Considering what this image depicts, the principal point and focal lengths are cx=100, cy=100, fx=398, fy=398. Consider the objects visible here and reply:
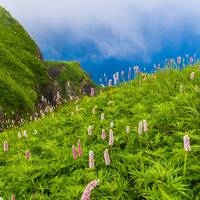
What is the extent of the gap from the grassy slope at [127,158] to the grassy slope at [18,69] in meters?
14.8

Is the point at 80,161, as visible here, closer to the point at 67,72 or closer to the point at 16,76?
the point at 16,76

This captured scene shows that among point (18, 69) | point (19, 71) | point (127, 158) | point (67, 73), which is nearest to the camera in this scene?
point (127, 158)

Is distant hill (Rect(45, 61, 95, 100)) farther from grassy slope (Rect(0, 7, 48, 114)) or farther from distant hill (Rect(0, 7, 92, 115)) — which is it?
grassy slope (Rect(0, 7, 48, 114))

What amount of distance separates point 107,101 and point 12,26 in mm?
35598

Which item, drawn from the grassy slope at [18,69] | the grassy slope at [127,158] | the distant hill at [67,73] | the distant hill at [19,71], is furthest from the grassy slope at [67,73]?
the grassy slope at [127,158]

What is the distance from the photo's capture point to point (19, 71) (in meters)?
31.6

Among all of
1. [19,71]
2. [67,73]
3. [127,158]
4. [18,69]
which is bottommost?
[127,158]

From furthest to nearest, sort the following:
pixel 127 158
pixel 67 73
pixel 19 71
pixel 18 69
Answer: pixel 67 73 < pixel 18 69 < pixel 19 71 < pixel 127 158

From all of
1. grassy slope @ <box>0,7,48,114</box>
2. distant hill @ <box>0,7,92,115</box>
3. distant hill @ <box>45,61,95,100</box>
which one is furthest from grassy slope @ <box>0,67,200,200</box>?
distant hill @ <box>45,61,95,100</box>

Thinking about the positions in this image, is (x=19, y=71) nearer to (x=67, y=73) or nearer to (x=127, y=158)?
(x=127, y=158)

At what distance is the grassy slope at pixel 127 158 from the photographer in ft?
17.3

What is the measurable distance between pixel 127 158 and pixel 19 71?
87.1 ft

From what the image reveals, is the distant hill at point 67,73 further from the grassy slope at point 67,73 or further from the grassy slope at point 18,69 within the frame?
the grassy slope at point 18,69

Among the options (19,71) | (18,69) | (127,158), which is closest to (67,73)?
(18,69)
